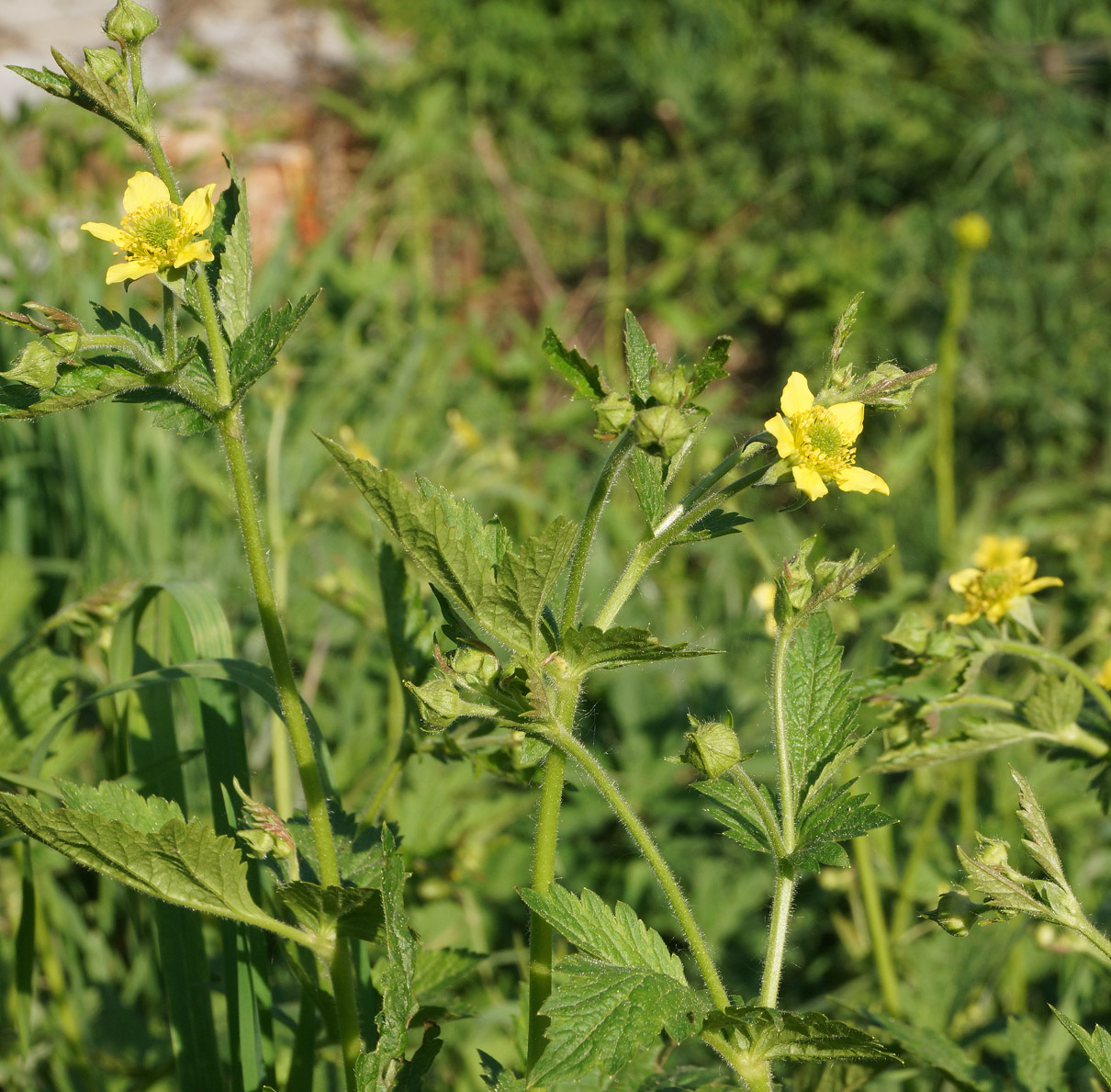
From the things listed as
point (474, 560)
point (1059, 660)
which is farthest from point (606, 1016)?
point (1059, 660)

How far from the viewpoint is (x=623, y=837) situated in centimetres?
214

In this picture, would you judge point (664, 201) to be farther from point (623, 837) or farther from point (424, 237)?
point (623, 837)

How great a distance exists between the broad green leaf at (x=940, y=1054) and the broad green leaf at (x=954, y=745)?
0.25m

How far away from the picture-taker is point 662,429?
0.81 metres

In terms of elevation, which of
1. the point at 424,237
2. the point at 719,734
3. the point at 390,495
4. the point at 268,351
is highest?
the point at 424,237

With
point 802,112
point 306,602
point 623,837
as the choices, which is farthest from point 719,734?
point 802,112

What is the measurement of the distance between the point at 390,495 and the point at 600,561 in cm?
182

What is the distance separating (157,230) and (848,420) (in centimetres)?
64

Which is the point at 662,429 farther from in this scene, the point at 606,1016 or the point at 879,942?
the point at 879,942

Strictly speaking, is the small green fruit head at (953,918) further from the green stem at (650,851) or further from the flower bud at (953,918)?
the green stem at (650,851)

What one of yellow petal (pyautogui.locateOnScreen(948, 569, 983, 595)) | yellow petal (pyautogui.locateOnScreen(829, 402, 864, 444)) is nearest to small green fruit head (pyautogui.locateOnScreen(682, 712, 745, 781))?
yellow petal (pyautogui.locateOnScreen(829, 402, 864, 444))

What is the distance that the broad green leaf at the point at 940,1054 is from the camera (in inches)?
42.5

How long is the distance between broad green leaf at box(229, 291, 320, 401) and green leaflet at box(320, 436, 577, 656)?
0.16 meters

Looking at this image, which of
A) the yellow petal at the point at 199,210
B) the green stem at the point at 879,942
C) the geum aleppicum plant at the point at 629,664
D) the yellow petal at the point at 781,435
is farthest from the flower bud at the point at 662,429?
the green stem at the point at 879,942
